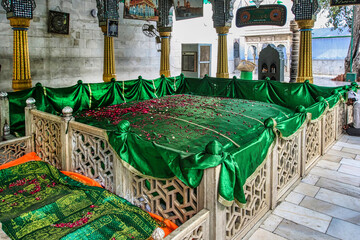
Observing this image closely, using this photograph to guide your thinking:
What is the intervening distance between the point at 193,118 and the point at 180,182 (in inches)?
113

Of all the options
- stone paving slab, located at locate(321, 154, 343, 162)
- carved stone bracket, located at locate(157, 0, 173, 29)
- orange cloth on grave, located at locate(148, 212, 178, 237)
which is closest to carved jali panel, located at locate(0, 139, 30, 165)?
orange cloth on grave, located at locate(148, 212, 178, 237)

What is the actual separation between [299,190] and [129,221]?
2.27m

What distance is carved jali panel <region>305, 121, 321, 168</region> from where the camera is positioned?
4.46 metres

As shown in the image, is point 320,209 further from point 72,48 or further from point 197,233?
point 72,48

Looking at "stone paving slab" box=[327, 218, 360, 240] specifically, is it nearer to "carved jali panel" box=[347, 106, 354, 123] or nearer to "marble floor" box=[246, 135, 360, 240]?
"marble floor" box=[246, 135, 360, 240]

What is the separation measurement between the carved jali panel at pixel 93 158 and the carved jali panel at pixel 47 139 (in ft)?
1.07

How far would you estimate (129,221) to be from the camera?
2.75 meters

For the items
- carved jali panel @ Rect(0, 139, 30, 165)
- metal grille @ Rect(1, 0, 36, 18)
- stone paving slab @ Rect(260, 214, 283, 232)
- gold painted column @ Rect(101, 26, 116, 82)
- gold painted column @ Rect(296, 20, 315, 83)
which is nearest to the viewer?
stone paving slab @ Rect(260, 214, 283, 232)

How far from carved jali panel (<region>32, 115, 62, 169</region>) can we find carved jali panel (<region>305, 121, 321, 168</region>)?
347 centimetres

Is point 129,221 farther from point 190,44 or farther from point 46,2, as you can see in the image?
point 190,44

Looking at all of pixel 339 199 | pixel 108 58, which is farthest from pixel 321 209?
pixel 108 58

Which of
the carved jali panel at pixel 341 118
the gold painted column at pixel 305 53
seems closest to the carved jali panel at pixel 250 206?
the carved jali panel at pixel 341 118

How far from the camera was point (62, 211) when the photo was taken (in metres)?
2.95

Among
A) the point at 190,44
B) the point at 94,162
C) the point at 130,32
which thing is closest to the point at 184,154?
the point at 94,162
